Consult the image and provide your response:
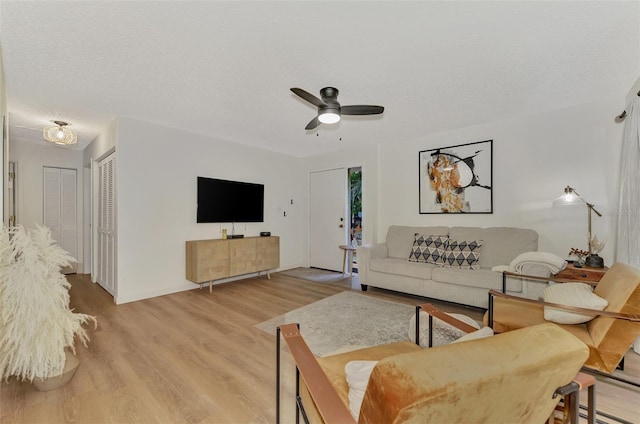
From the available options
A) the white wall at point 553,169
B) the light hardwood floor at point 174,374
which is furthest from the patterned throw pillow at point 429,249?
the light hardwood floor at point 174,374

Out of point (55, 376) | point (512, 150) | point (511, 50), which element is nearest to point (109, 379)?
point (55, 376)

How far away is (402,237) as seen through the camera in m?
4.23

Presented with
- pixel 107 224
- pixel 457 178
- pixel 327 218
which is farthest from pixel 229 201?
pixel 457 178

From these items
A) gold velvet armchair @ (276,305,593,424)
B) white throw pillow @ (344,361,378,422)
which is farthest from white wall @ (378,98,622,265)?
white throw pillow @ (344,361,378,422)

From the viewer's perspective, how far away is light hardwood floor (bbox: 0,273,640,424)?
1585 millimetres

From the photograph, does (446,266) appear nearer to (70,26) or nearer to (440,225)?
(440,225)

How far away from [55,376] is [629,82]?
516 cm

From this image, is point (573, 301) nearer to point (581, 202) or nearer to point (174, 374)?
point (581, 202)

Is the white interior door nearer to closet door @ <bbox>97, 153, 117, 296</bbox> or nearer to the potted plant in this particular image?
closet door @ <bbox>97, 153, 117, 296</bbox>

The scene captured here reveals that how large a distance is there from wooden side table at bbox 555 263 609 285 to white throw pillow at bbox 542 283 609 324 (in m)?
0.90

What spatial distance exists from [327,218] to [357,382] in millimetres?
4590

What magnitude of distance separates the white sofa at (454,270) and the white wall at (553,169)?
25 centimetres

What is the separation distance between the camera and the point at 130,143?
11.6ft

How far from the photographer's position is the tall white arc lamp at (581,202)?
267 centimetres
